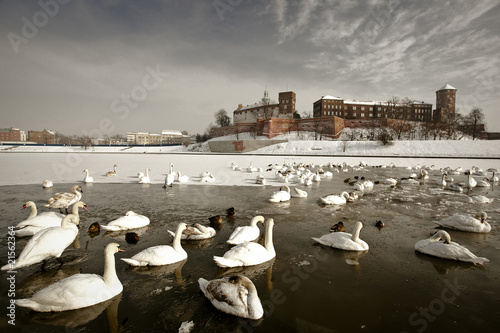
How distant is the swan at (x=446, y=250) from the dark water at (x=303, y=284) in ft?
0.45

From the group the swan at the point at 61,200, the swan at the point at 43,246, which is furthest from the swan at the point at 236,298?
the swan at the point at 61,200

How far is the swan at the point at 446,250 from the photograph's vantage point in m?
5.14

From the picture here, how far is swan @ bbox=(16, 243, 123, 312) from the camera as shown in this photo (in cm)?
343

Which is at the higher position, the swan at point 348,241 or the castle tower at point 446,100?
the castle tower at point 446,100

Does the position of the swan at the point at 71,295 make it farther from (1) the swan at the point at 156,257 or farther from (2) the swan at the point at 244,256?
(2) the swan at the point at 244,256

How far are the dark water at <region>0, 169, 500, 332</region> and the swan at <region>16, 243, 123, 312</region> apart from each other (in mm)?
137

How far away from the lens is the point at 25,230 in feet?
20.4

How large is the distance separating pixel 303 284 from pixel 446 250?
11.0 ft

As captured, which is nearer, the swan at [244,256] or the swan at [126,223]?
the swan at [244,256]

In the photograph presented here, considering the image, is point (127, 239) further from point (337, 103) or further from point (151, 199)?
point (337, 103)

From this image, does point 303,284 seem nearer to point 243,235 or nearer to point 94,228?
point 243,235

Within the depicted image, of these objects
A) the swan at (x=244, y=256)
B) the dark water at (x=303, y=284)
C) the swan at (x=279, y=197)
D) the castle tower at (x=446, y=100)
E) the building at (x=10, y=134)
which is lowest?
the dark water at (x=303, y=284)

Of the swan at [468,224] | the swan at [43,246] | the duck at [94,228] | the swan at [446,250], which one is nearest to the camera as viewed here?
the swan at [43,246]

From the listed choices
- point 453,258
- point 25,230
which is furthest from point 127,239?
point 453,258
